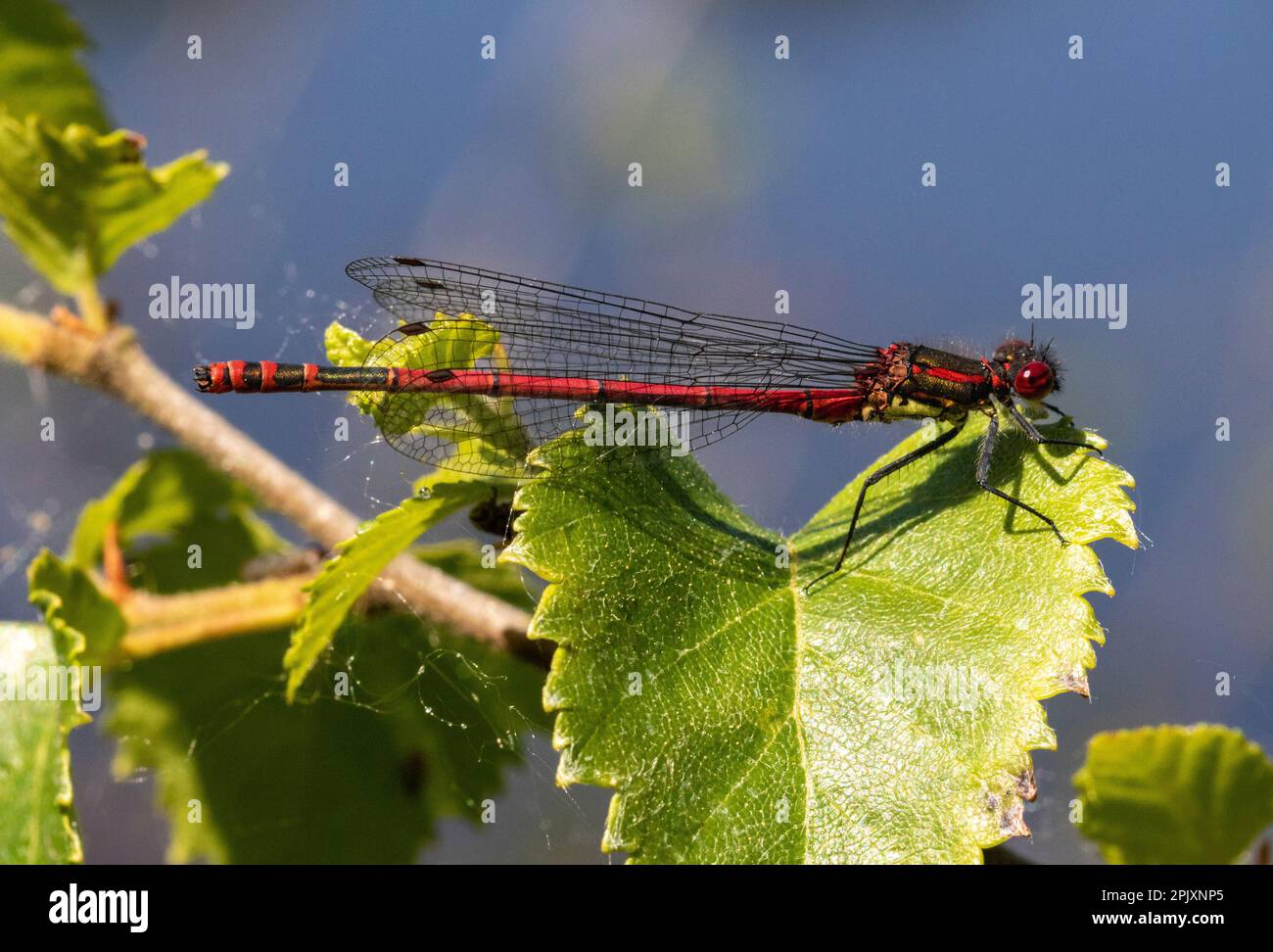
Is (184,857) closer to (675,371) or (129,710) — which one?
(129,710)

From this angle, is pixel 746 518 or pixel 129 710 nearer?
pixel 746 518

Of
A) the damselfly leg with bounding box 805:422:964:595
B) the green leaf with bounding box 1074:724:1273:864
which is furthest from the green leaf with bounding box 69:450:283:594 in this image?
the green leaf with bounding box 1074:724:1273:864

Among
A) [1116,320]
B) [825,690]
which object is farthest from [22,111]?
[1116,320]

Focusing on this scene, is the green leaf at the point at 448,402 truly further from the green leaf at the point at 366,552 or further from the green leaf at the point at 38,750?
the green leaf at the point at 38,750

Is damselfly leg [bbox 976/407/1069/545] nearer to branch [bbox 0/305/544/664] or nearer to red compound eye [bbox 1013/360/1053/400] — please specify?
red compound eye [bbox 1013/360/1053/400]

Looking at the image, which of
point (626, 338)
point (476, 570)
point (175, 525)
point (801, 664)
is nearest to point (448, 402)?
point (476, 570)

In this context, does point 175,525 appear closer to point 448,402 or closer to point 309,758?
point 309,758

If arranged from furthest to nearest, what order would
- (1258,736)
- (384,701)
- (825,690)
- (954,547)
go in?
1. (384,701)
2. (1258,736)
3. (954,547)
4. (825,690)
